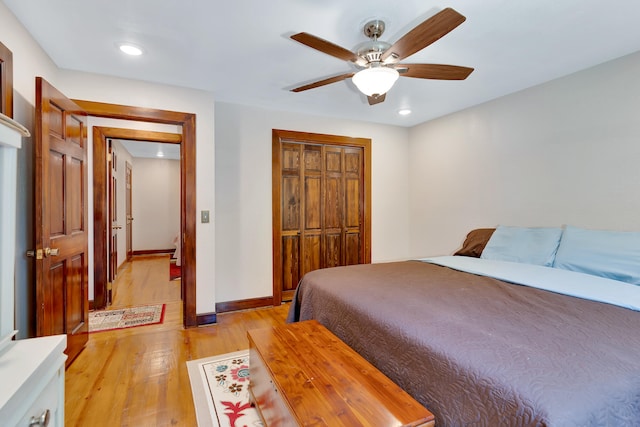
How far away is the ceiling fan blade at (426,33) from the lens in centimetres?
138

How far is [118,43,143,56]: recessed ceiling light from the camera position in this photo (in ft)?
7.23

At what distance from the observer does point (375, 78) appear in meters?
1.77

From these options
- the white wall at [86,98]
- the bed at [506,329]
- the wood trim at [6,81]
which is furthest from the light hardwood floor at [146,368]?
the wood trim at [6,81]

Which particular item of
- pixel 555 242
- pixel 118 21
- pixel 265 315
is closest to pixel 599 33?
pixel 555 242

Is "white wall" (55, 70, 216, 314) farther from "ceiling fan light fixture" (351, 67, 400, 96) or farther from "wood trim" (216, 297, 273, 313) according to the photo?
"ceiling fan light fixture" (351, 67, 400, 96)

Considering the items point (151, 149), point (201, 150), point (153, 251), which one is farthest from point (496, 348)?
point (153, 251)

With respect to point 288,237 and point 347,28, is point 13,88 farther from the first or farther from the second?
point 288,237

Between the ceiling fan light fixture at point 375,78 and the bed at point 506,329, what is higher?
the ceiling fan light fixture at point 375,78

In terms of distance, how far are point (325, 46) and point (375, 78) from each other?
13.2 inches

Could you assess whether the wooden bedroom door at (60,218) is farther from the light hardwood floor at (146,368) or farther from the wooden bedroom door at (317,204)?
the wooden bedroom door at (317,204)

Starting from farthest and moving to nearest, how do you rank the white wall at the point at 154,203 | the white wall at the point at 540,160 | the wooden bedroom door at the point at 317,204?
the white wall at the point at 154,203
the wooden bedroom door at the point at 317,204
the white wall at the point at 540,160

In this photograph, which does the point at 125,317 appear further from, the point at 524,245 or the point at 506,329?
the point at 524,245

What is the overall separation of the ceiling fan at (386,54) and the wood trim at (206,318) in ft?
8.12

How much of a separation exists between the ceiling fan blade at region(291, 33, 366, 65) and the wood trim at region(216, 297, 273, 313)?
9.08ft
